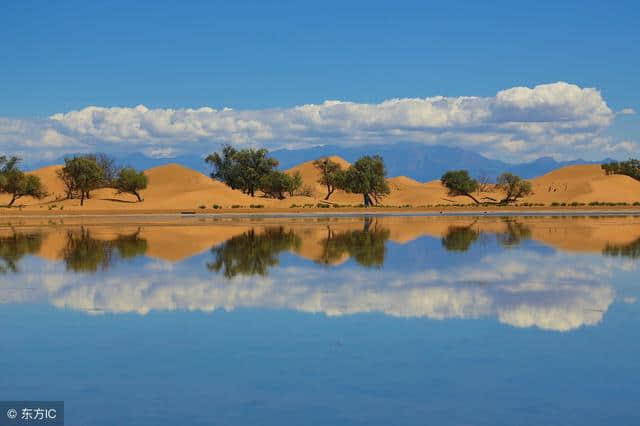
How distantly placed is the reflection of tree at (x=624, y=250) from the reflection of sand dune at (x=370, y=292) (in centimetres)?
398

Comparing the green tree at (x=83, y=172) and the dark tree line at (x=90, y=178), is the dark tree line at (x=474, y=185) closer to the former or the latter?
the dark tree line at (x=90, y=178)

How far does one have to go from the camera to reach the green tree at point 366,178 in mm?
120000

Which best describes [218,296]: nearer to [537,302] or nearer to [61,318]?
[61,318]

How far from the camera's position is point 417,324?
52.3ft

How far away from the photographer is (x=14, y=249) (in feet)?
120

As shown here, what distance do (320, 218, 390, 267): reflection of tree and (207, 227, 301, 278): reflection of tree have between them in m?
1.90

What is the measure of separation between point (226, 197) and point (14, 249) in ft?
262

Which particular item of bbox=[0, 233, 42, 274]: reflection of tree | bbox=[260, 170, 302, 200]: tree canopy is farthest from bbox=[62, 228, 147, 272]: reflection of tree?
bbox=[260, 170, 302, 200]: tree canopy

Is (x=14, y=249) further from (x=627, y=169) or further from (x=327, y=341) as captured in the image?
(x=627, y=169)

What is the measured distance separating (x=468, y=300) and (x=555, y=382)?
7.38 m

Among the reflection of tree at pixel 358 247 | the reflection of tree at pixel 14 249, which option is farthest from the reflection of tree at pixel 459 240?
the reflection of tree at pixel 14 249

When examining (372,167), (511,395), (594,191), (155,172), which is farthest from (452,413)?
(155,172)

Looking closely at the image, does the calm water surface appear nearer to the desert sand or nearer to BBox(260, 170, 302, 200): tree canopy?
the desert sand

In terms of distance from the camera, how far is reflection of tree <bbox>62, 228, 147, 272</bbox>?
92.0 ft
